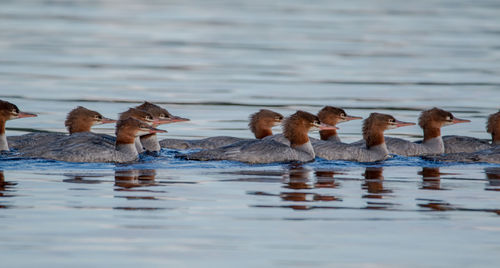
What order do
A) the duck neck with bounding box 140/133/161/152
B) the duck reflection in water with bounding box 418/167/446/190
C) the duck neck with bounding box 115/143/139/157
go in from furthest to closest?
the duck neck with bounding box 140/133/161/152, the duck neck with bounding box 115/143/139/157, the duck reflection in water with bounding box 418/167/446/190

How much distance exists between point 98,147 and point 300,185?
3224mm

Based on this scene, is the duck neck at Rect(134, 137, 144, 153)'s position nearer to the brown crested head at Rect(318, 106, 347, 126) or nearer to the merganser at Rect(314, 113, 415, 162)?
the merganser at Rect(314, 113, 415, 162)

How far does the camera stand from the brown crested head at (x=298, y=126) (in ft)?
51.0

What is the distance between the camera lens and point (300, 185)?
12.6 metres

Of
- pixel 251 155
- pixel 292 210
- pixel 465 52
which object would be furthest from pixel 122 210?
pixel 465 52

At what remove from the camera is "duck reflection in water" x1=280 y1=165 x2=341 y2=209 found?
37.9 feet

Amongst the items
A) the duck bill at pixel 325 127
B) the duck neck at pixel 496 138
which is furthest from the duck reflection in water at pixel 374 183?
the duck neck at pixel 496 138

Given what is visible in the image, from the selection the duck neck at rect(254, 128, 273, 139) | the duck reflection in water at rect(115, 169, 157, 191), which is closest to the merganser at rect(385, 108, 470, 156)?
the duck neck at rect(254, 128, 273, 139)

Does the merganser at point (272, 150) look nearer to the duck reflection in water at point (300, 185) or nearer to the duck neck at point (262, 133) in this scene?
the duck reflection in water at point (300, 185)

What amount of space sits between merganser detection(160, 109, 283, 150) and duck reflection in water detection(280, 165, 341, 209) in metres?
1.96

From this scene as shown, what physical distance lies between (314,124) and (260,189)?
3.71 meters

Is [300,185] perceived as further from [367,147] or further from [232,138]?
[232,138]

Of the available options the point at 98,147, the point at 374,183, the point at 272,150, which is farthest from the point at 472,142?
the point at 98,147

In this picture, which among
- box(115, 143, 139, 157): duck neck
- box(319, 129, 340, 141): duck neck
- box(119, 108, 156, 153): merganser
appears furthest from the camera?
box(319, 129, 340, 141): duck neck
